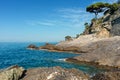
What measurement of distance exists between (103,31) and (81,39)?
25.5 feet

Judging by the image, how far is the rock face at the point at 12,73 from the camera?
15609mm

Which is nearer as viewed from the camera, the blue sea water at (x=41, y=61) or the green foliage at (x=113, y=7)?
the blue sea water at (x=41, y=61)

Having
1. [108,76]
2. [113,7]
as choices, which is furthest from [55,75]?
[113,7]

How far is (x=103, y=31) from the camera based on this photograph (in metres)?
72.1

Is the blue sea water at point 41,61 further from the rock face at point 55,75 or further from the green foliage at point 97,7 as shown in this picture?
the green foliage at point 97,7

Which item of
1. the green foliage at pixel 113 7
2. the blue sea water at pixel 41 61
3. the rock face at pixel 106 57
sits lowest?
the blue sea water at pixel 41 61

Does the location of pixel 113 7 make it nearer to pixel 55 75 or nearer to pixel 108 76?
pixel 108 76

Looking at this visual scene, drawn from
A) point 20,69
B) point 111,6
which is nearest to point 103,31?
point 111,6

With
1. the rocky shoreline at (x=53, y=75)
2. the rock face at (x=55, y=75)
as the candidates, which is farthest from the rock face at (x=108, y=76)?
the rock face at (x=55, y=75)

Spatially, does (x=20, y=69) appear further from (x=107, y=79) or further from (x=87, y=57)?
Answer: (x=87, y=57)

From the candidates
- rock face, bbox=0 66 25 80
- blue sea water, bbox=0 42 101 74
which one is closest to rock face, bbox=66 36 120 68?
blue sea water, bbox=0 42 101 74

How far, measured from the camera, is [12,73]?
16078 millimetres

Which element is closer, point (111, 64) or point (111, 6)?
point (111, 64)

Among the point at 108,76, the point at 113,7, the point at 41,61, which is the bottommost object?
the point at 41,61
